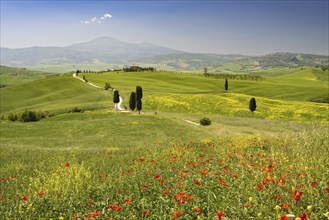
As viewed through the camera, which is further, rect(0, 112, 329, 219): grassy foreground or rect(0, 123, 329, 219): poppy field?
rect(0, 112, 329, 219): grassy foreground

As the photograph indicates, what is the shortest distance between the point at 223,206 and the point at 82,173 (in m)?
6.89

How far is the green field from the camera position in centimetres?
692

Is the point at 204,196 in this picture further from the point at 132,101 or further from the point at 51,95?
the point at 51,95

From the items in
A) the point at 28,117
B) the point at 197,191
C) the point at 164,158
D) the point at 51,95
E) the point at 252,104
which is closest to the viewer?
the point at 197,191

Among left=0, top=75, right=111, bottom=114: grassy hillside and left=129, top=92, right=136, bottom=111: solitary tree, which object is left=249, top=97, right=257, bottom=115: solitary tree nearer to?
left=129, top=92, right=136, bottom=111: solitary tree

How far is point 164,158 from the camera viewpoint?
45.8ft

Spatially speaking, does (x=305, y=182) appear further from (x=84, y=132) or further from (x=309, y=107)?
(x=309, y=107)

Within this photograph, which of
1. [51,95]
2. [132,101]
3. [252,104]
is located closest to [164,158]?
[132,101]

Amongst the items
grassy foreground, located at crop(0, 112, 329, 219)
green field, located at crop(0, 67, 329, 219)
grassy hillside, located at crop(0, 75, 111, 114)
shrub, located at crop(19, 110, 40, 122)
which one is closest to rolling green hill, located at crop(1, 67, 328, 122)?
grassy hillside, located at crop(0, 75, 111, 114)

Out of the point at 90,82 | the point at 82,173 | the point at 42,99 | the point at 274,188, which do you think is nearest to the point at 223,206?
the point at 274,188

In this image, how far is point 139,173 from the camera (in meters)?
11.1

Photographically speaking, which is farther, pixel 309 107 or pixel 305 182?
pixel 309 107

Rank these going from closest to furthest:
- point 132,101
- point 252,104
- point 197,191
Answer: point 197,191
point 132,101
point 252,104

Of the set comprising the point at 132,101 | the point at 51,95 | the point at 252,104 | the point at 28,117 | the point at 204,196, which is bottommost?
the point at 28,117
